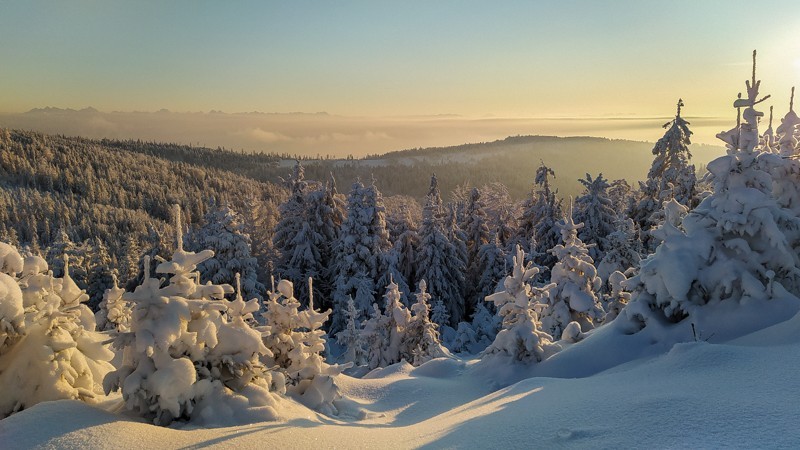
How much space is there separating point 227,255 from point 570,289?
2435 centimetres

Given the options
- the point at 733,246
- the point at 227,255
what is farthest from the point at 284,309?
the point at 227,255

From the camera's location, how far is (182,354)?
21.4ft

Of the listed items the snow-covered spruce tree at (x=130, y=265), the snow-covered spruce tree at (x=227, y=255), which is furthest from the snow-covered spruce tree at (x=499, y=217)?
the snow-covered spruce tree at (x=130, y=265)

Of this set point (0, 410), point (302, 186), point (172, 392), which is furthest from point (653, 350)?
point (302, 186)

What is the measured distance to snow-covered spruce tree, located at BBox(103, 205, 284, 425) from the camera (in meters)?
6.14

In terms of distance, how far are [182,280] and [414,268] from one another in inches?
1408

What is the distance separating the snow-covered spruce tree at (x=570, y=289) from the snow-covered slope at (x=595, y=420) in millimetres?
9453

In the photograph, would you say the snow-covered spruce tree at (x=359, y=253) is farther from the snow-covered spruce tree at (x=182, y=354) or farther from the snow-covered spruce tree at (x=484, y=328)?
the snow-covered spruce tree at (x=182, y=354)

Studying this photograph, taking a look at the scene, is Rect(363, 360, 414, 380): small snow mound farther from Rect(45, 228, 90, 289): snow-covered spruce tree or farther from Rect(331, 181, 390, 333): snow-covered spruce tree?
Rect(45, 228, 90, 289): snow-covered spruce tree

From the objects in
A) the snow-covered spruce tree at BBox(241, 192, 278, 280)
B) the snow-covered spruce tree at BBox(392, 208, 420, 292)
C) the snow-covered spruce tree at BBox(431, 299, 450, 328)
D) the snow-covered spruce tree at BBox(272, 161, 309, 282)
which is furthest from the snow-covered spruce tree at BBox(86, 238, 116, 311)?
the snow-covered spruce tree at BBox(431, 299, 450, 328)

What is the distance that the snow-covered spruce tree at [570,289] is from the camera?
17.9 metres

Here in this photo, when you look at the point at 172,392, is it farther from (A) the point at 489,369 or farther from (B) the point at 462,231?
(B) the point at 462,231

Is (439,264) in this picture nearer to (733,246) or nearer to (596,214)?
(596,214)

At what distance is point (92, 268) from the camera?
5103cm
